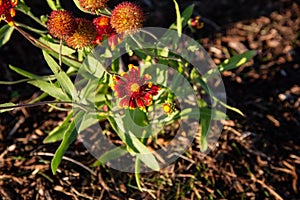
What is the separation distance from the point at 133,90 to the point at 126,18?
259 mm

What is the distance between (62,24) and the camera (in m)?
1.46

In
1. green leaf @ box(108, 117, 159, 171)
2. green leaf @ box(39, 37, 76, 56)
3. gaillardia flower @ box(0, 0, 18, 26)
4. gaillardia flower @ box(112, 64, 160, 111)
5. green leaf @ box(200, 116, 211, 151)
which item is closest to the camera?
gaillardia flower @ box(0, 0, 18, 26)

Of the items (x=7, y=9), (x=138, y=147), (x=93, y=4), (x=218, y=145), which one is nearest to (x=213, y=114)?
(x=218, y=145)

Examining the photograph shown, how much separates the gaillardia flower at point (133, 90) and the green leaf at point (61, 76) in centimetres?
17

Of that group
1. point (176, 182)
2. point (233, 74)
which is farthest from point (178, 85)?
point (233, 74)

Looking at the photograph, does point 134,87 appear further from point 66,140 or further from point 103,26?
point 66,140

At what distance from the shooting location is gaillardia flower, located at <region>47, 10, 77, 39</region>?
1457 millimetres

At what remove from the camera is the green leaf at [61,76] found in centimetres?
163

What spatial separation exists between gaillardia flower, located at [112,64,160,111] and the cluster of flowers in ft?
0.51

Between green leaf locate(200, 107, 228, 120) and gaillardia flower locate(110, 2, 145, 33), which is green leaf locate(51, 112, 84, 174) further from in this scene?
green leaf locate(200, 107, 228, 120)

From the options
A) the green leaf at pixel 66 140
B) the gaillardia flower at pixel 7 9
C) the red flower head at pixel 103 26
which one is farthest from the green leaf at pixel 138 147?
the gaillardia flower at pixel 7 9

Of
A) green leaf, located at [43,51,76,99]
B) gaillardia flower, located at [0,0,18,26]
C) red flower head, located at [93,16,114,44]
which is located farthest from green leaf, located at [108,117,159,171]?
gaillardia flower, located at [0,0,18,26]

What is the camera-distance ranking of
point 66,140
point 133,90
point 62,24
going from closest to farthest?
1. point 62,24
2. point 133,90
3. point 66,140

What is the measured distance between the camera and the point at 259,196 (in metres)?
2.10
